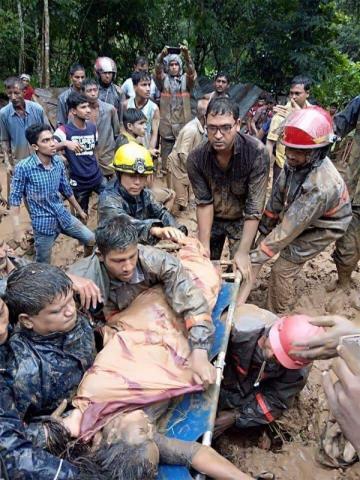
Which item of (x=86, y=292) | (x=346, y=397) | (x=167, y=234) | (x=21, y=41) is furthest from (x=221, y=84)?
(x=346, y=397)

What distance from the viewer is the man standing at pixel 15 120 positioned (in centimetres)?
469

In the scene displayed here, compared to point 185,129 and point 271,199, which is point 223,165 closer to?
point 271,199

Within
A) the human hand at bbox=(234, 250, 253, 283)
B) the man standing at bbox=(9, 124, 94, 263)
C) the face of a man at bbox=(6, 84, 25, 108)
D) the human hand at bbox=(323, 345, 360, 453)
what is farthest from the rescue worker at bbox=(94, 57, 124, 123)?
the human hand at bbox=(323, 345, 360, 453)

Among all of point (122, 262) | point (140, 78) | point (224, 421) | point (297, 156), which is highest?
point (140, 78)

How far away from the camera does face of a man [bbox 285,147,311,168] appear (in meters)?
3.06

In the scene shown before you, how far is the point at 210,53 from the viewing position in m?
10.3

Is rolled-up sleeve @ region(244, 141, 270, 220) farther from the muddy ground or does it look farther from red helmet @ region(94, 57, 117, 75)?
red helmet @ region(94, 57, 117, 75)

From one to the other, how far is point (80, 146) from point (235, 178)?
1.76 m

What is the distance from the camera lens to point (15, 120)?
4770 mm

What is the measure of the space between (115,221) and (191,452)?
1.22 metres

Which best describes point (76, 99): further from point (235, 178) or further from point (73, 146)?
point (235, 178)

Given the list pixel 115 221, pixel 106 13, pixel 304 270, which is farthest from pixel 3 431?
pixel 106 13

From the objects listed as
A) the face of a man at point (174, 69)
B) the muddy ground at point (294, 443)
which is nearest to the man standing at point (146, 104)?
the face of a man at point (174, 69)

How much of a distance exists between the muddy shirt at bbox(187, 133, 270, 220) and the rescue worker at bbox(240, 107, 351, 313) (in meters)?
0.22
